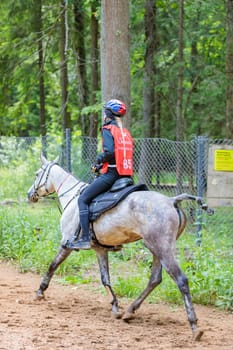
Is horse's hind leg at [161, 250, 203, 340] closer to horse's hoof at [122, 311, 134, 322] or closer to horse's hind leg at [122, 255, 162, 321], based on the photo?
horse's hind leg at [122, 255, 162, 321]

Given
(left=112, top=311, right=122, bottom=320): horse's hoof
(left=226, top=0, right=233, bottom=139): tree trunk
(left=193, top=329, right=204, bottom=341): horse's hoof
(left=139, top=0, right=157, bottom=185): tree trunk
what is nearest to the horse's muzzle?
(left=112, top=311, right=122, bottom=320): horse's hoof

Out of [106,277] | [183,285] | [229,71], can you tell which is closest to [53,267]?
[106,277]

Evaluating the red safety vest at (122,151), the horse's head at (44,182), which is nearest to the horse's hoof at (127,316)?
the red safety vest at (122,151)

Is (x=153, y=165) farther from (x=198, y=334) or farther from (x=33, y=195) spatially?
(x=198, y=334)

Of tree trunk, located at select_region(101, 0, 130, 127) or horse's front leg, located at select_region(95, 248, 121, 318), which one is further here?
tree trunk, located at select_region(101, 0, 130, 127)

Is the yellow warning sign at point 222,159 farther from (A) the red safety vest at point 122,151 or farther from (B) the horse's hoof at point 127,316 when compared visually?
(B) the horse's hoof at point 127,316

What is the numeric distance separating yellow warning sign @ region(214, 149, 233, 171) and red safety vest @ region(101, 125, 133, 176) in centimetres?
247

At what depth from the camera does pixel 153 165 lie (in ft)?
44.1

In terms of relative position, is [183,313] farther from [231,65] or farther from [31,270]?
[231,65]

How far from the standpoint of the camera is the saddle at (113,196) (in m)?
7.57

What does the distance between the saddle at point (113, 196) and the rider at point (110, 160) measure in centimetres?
5

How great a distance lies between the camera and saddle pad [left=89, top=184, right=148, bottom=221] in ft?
24.8

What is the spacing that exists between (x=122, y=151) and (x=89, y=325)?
2.12 metres

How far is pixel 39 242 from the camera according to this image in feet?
36.8
